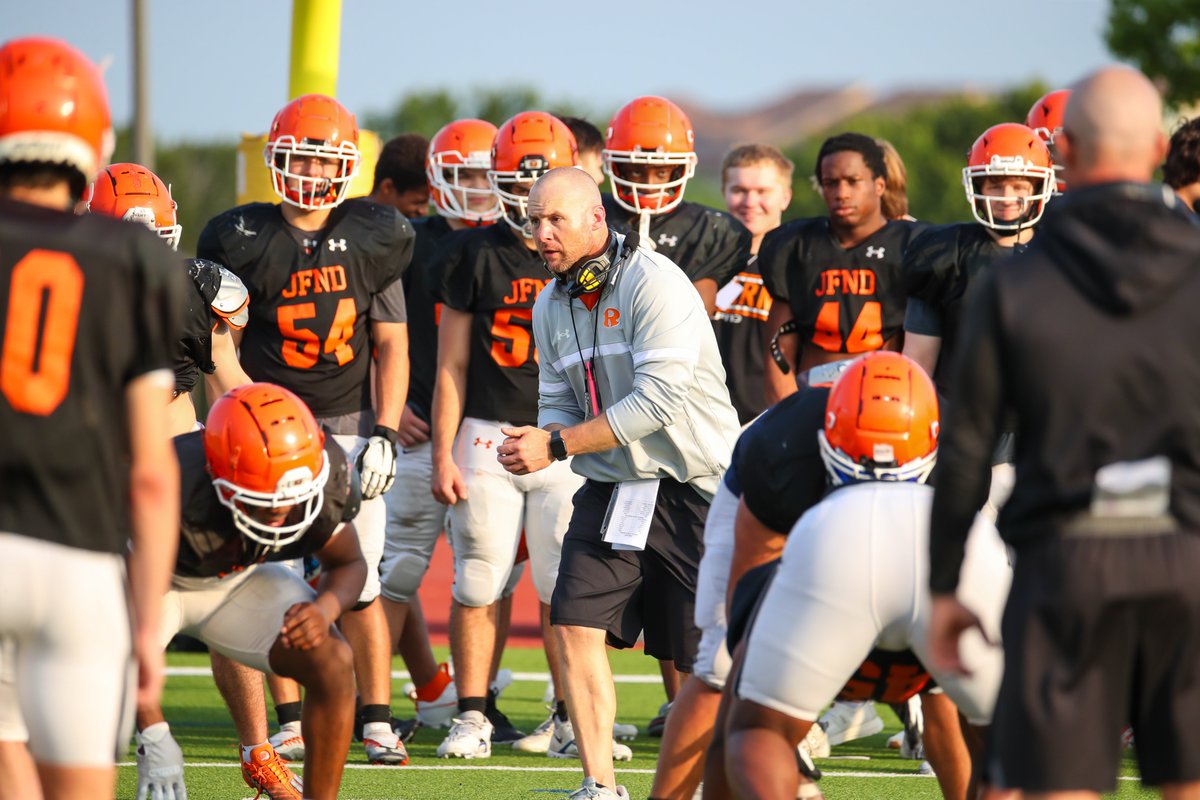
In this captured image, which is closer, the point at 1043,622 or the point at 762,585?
the point at 1043,622

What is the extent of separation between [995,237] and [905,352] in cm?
52

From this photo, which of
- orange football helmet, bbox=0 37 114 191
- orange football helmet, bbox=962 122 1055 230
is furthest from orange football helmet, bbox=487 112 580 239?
orange football helmet, bbox=0 37 114 191

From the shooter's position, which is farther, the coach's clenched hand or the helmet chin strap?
the helmet chin strap

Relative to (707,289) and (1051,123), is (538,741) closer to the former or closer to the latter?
(707,289)

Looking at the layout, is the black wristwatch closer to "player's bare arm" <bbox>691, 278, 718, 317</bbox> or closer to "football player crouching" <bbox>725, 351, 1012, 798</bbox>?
"football player crouching" <bbox>725, 351, 1012, 798</bbox>

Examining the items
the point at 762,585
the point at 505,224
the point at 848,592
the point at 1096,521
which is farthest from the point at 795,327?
the point at 1096,521

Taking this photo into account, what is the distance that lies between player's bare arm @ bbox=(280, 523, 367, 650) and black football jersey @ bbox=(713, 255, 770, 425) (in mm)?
2961

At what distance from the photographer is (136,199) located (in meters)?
5.96

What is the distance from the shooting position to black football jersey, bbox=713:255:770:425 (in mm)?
7359

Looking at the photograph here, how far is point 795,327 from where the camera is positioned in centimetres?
659

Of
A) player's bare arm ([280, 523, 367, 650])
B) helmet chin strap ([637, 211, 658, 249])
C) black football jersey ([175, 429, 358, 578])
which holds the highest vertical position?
helmet chin strap ([637, 211, 658, 249])

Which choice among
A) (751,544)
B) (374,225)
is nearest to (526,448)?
(751,544)

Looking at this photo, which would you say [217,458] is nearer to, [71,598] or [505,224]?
[71,598]

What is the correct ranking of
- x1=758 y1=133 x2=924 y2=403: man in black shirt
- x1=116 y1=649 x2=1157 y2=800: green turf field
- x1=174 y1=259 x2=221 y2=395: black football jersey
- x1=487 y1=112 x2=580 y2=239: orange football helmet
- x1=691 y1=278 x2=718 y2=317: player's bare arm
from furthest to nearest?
x1=691 y1=278 x2=718 y2=317: player's bare arm → x1=487 y1=112 x2=580 y2=239: orange football helmet → x1=758 y1=133 x2=924 y2=403: man in black shirt → x1=174 y1=259 x2=221 y2=395: black football jersey → x1=116 y1=649 x2=1157 y2=800: green turf field
